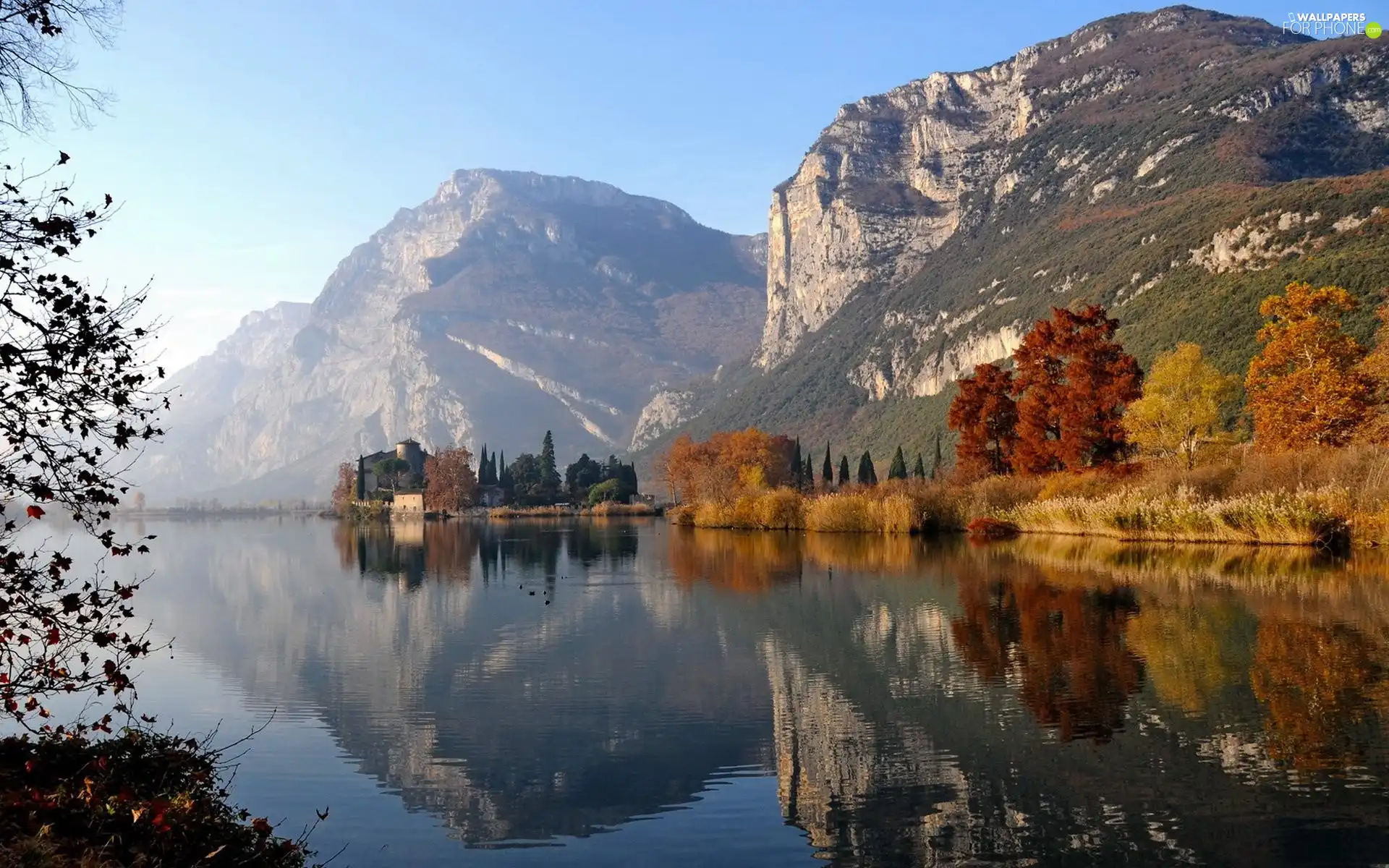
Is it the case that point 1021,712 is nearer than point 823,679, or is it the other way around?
point 1021,712

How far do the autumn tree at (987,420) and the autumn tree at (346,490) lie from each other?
9324 centimetres

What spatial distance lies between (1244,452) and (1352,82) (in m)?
125

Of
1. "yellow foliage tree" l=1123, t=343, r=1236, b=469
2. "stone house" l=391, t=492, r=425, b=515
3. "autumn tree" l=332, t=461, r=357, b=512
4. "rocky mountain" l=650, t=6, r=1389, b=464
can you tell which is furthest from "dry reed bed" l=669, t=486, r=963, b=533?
"autumn tree" l=332, t=461, r=357, b=512

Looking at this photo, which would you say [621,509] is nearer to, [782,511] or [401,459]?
[401,459]

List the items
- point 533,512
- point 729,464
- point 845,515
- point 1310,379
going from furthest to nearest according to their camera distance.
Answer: point 533,512
point 729,464
point 845,515
point 1310,379

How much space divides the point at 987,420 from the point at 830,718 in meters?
48.6

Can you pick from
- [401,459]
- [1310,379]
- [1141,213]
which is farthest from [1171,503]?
[401,459]

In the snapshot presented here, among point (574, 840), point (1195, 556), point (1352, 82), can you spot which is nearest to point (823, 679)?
point (574, 840)

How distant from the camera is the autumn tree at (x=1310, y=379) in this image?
40.0 meters

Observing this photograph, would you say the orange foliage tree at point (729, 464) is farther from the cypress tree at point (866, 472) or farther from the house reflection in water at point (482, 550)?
the house reflection in water at point (482, 550)

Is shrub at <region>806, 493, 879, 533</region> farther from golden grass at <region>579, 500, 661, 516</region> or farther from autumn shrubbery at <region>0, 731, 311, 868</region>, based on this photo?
golden grass at <region>579, 500, 661, 516</region>

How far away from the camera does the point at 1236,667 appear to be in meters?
15.5

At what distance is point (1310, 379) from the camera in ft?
134

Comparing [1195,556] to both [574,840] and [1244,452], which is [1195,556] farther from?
[574,840]
